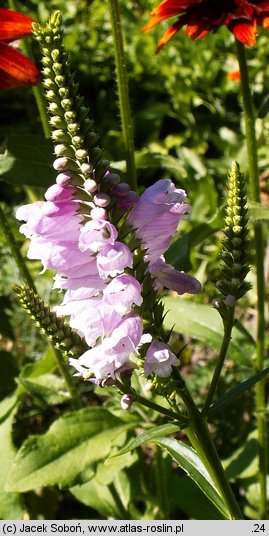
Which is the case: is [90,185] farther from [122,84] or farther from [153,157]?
[153,157]

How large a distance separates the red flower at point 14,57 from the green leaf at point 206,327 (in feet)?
1.88

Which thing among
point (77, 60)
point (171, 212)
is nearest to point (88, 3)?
point (77, 60)

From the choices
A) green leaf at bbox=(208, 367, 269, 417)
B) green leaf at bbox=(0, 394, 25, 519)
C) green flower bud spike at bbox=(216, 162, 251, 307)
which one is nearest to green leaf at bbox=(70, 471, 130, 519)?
green leaf at bbox=(0, 394, 25, 519)

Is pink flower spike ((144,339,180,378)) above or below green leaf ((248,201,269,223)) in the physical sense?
above

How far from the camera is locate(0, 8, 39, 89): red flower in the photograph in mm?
1207

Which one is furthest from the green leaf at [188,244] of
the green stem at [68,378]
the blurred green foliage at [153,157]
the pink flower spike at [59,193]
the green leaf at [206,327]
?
the pink flower spike at [59,193]

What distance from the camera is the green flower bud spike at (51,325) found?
0.83 meters

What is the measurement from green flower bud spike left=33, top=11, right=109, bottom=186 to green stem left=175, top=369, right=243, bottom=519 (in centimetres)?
32

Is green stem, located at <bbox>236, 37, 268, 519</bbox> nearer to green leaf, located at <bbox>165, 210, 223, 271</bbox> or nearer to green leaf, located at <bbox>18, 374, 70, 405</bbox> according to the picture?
green leaf, located at <bbox>165, 210, 223, 271</bbox>

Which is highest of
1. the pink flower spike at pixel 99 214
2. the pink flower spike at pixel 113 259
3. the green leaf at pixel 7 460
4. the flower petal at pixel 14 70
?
the flower petal at pixel 14 70

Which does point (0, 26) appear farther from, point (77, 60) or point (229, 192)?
point (77, 60)

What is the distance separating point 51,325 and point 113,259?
0.49 ft

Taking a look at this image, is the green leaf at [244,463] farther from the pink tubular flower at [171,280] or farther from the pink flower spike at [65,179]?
the pink flower spike at [65,179]

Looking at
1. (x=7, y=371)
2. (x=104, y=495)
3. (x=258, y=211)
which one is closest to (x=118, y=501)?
(x=104, y=495)
